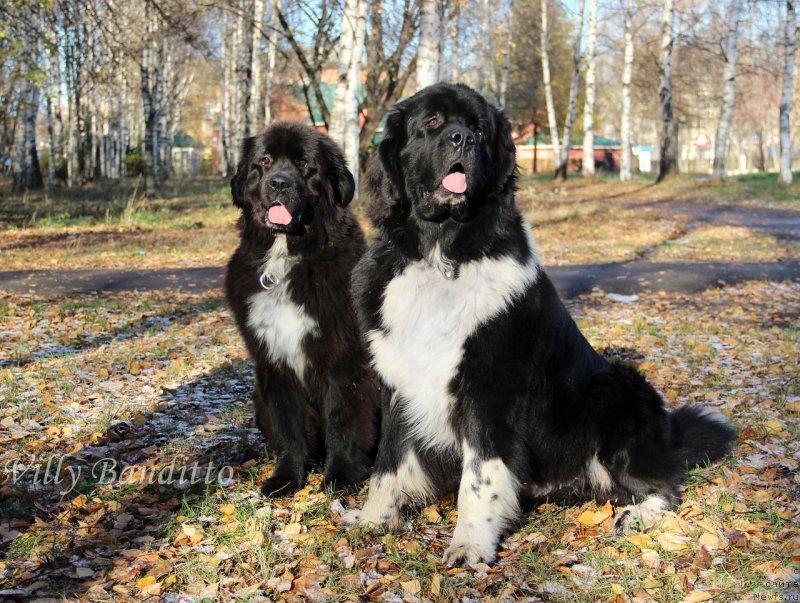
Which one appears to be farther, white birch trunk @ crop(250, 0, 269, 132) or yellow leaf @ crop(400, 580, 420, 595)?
white birch trunk @ crop(250, 0, 269, 132)

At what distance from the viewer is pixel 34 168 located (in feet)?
89.0

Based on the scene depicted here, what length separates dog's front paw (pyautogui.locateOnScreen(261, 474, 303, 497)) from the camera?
4.14m

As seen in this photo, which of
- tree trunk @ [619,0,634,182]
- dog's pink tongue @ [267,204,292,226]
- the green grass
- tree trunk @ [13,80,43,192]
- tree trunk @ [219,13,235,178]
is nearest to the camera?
dog's pink tongue @ [267,204,292,226]

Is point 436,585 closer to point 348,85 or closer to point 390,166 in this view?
point 390,166

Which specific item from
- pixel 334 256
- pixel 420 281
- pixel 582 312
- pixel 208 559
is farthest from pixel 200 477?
pixel 582 312

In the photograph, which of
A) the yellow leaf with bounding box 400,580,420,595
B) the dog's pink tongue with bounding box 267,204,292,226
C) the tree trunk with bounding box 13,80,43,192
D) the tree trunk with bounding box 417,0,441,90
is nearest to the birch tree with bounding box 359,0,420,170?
the tree trunk with bounding box 417,0,441,90

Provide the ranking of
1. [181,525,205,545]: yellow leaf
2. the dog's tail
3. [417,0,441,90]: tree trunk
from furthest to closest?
[417,0,441,90]: tree trunk, the dog's tail, [181,525,205,545]: yellow leaf

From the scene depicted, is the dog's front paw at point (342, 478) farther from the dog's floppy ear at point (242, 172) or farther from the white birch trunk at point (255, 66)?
the white birch trunk at point (255, 66)

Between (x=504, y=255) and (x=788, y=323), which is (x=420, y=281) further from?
(x=788, y=323)

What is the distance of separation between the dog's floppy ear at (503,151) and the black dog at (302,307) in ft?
3.71

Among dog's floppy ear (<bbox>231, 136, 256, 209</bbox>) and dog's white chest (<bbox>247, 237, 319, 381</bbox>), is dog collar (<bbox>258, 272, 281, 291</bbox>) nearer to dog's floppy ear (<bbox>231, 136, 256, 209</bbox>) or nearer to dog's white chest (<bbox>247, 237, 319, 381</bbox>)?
dog's white chest (<bbox>247, 237, 319, 381</bbox>)

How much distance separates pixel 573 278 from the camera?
11.0 metres

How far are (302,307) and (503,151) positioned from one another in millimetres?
1437

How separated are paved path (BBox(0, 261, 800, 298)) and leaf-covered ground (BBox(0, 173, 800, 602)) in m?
2.87
